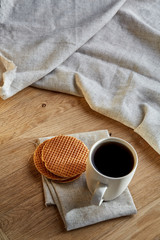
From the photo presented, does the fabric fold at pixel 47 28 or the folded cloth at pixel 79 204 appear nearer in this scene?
the folded cloth at pixel 79 204

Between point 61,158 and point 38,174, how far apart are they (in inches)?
2.5

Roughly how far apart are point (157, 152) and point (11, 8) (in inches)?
21.6

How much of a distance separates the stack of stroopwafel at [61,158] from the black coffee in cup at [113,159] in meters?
0.07

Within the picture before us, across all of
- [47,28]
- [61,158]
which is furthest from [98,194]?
[47,28]

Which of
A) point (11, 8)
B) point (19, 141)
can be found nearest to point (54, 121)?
point (19, 141)

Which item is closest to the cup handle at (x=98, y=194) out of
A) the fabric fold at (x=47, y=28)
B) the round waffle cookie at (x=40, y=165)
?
the round waffle cookie at (x=40, y=165)

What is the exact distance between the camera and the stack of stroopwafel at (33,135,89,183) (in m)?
0.65

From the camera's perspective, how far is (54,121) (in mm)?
778

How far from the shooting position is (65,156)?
2.19 feet

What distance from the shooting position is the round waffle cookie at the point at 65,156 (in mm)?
648

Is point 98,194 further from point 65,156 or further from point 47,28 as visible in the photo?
point 47,28

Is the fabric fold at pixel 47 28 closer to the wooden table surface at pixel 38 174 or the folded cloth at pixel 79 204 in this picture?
the wooden table surface at pixel 38 174

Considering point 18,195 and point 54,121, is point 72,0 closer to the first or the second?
point 54,121

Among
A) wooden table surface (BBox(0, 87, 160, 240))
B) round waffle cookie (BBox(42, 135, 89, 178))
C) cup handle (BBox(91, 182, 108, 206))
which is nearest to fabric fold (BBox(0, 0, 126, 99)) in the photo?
wooden table surface (BBox(0, 87, 160, 240))
